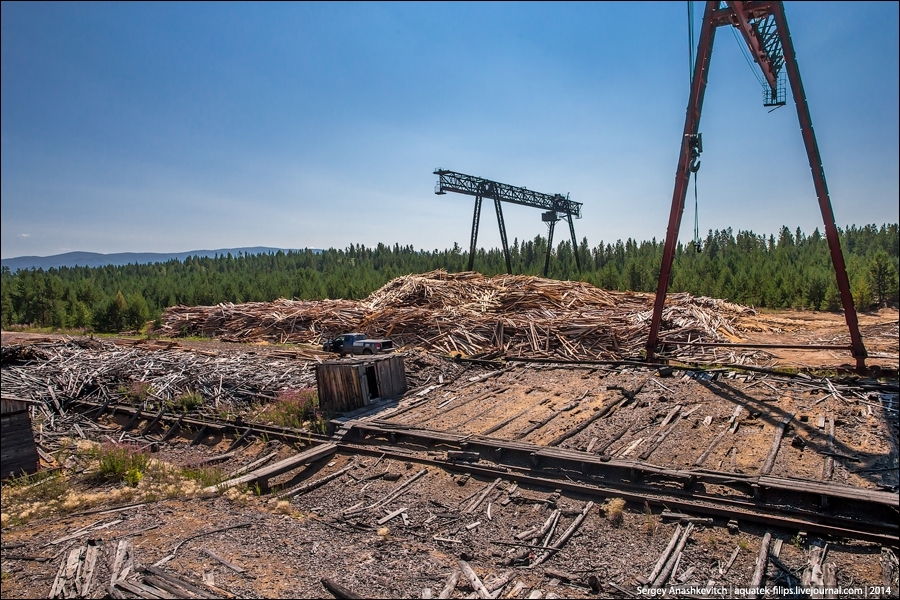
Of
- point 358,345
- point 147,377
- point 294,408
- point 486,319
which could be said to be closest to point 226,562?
point 294,408

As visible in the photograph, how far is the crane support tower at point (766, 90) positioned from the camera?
14.5 meters

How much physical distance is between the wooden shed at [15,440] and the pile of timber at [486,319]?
1485 cm

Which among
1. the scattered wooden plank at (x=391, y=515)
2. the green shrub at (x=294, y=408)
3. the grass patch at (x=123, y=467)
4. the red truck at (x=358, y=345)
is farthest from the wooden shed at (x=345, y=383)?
the red truck at (x=358, y=345)

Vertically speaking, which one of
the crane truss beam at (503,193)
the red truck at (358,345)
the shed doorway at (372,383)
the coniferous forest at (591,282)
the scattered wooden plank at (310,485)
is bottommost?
the scattered wooden plank at (310,485)

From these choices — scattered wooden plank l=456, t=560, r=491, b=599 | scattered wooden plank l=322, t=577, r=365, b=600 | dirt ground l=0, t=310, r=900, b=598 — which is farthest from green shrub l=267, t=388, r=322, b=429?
scattered wooden plank l=456, t=560, r=491, b=599

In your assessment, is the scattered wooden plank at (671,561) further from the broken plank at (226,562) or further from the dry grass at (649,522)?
the broken plank at (226,562)

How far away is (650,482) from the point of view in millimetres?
9047

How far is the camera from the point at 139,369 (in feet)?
64.0

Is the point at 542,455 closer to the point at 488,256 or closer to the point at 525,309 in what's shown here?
the point at 525,309

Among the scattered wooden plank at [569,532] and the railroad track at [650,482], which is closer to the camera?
the scattered wooden plank at [569,532]

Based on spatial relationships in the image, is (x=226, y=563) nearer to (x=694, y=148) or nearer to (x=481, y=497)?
(x=481, y=497)

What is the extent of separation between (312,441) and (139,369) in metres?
11.2

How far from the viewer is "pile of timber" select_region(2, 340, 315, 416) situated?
17.0 metres

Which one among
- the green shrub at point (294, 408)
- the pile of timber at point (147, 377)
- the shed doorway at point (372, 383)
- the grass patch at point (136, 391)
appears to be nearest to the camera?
the green shrub at point (294, 408)
